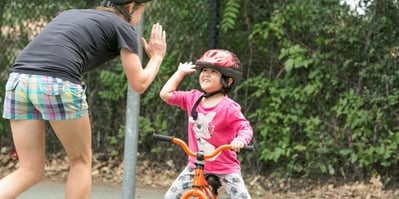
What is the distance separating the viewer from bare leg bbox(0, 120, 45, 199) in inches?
177

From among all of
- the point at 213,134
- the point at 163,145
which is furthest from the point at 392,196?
the point at 213,134

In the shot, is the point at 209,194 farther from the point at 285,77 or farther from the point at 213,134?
the point at 285,77

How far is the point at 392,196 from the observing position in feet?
23.2

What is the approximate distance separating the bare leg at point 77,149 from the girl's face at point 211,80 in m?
0.83

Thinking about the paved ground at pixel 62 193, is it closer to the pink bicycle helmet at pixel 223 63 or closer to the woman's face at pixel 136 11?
the pink bicycle helmet at pixel 223 63

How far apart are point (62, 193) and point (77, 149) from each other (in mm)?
2763

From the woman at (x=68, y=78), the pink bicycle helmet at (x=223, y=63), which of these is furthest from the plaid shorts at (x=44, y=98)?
the pink bicycle helmet at (x=223, y=63)

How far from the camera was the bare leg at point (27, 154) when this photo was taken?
450 centimetres

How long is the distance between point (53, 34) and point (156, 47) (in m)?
0.61

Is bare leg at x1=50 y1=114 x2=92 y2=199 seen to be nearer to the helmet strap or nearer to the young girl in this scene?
the young girl

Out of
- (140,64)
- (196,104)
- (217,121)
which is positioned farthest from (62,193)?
(140,64)

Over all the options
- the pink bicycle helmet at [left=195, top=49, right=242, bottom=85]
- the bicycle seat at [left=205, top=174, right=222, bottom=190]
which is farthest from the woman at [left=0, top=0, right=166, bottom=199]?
the bicycle seat at [left=205, top=174, right=222, bottom=190]

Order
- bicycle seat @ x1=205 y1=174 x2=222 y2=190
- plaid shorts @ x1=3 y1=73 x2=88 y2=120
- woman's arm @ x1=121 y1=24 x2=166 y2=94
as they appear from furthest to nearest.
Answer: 1. bicycle seat @ x1=205 y1=174 x2=222 y2=190
2. woman's arm @ x1=121 y1=24 x2=166 y2=94
3. plaid shorts @ x1=3 y1=73 x2=88 y2=120

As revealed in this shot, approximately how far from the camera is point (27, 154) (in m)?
4.54
